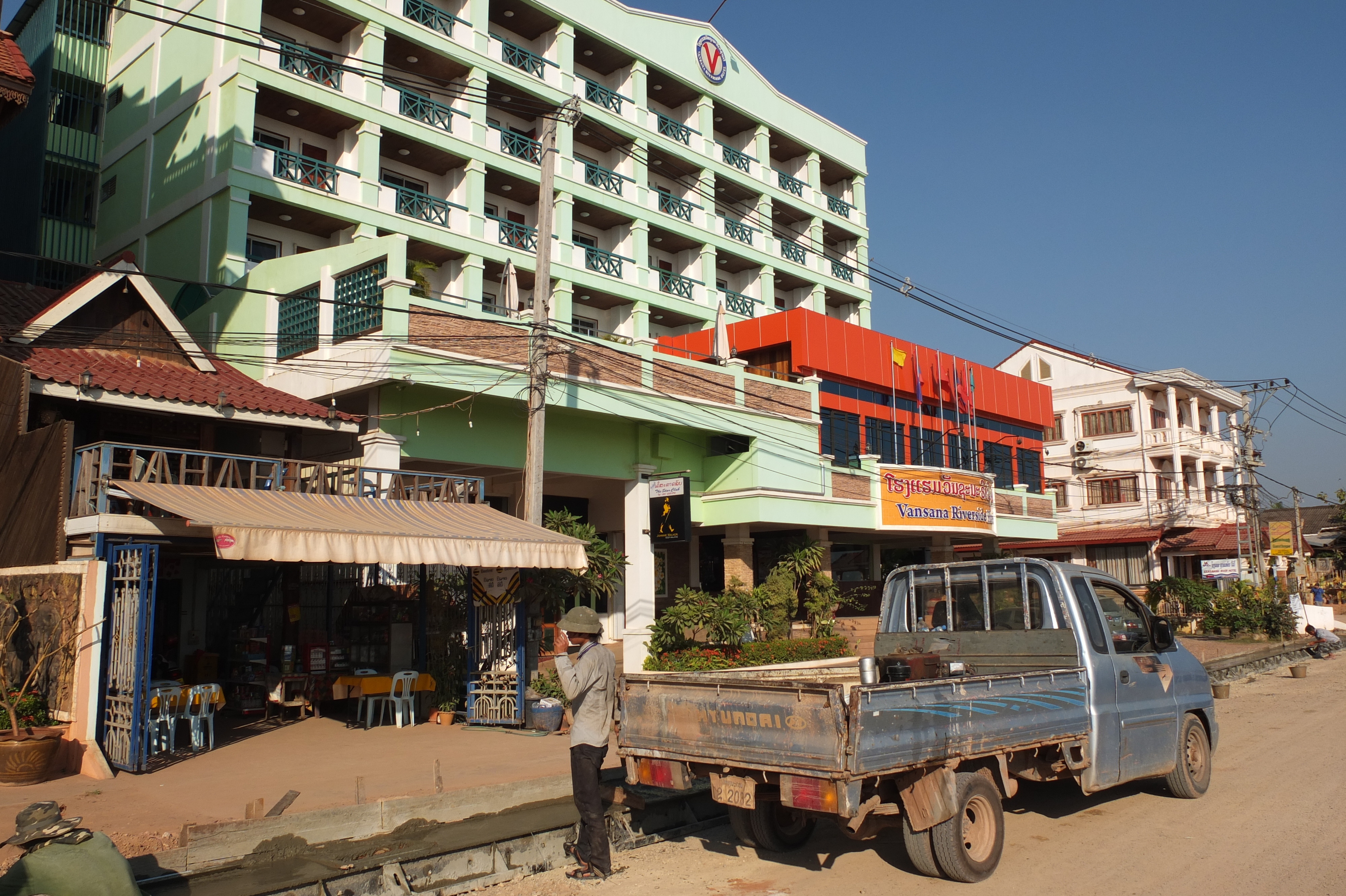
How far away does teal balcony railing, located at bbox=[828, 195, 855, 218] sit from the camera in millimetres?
39625

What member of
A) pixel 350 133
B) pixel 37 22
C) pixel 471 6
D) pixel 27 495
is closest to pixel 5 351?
pixel 27 495

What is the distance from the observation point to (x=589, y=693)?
715cm

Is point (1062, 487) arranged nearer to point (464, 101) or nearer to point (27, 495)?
point (464, 101)

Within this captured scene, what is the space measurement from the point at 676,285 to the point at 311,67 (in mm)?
12756

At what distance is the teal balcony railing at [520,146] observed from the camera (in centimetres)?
2814

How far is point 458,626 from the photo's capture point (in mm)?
16266

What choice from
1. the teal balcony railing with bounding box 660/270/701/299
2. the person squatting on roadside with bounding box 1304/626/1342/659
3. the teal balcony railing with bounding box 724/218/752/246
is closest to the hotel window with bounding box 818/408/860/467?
the teal balcony railing with bounding box 660/270/701/299

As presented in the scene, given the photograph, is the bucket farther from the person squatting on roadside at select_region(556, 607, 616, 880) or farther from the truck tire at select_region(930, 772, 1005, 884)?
the truck tire at select_region(930, 772, 1005, 884)

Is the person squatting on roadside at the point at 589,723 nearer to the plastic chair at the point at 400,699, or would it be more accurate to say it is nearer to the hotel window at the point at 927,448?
the plastic chair at the point at 400,699

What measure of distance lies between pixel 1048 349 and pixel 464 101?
35354 millimetres

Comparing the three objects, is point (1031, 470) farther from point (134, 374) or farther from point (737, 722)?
point (737, 722)

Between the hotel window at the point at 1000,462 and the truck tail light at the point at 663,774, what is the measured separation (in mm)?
27933

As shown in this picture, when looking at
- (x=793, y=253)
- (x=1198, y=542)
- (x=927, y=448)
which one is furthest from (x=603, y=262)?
(x=1198, y=542)

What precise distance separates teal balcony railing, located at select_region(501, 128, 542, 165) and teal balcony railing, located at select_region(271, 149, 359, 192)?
17.9 ft
